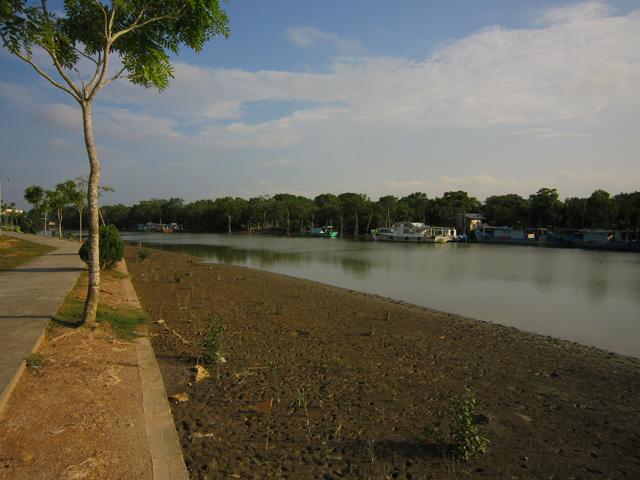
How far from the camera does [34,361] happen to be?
5.55 meters

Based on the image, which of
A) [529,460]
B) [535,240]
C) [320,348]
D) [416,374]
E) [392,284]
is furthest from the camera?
[535,240]

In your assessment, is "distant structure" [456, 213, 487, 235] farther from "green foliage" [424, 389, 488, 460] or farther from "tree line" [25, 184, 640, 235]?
"green foliage" [424, 389, 488, 460]

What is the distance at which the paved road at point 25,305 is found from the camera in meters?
5.42

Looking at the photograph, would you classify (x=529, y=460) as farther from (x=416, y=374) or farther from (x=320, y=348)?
(x=320, y=348)

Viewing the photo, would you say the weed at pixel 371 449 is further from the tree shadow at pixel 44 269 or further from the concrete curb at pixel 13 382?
the tree shadow at pixel 44 269

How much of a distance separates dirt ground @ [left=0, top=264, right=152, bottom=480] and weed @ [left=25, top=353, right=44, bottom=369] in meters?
0.02

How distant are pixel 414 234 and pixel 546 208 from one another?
24113mm

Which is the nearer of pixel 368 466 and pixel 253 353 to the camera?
pixel 368 466

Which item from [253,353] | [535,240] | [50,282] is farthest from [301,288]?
[535,240]

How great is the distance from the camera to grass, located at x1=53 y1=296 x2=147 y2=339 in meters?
7.65

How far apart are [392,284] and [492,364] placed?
1417 centimetres

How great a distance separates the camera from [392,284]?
21984mm

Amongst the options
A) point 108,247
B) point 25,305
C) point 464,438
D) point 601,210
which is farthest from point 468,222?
A: point 464,438

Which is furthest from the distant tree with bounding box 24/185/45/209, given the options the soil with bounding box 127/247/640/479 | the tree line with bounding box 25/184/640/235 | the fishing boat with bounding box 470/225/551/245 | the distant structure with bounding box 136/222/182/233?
the distant structure with bounding box 136/222/182/233
